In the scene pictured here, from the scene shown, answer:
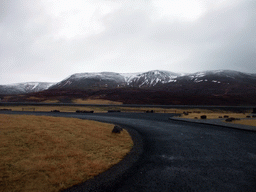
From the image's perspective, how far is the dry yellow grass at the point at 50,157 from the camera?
17.8 ft

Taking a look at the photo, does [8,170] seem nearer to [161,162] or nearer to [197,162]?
[161,162]

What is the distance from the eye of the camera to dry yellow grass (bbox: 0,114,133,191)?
5.44 m

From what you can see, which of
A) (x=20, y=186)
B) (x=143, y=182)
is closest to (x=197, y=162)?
(x=143, y=182)

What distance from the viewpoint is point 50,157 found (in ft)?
24.1

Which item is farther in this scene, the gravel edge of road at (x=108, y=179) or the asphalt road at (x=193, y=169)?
the asphalt road at (x=193, y=169)

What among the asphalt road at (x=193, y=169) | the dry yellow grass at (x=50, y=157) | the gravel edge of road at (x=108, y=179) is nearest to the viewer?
the gravel edge of road at (x=108, y=179)

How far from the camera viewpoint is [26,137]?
935 cm

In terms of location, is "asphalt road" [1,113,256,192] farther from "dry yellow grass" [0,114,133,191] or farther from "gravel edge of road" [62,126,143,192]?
"dry yellow grass" [0,114,133,191]

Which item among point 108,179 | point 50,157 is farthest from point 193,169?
point 50,157

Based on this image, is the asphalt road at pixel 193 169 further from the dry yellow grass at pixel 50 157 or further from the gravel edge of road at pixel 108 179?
the dry yellow grass at pixel 50 157

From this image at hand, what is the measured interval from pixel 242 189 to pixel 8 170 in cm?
792

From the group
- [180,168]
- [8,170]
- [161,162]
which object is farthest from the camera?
[161,162]

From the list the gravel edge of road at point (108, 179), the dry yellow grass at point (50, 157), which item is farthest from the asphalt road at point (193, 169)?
the dry yellow grass at point (50, 157)

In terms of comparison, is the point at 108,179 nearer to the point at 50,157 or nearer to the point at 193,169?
the point at 50,157
